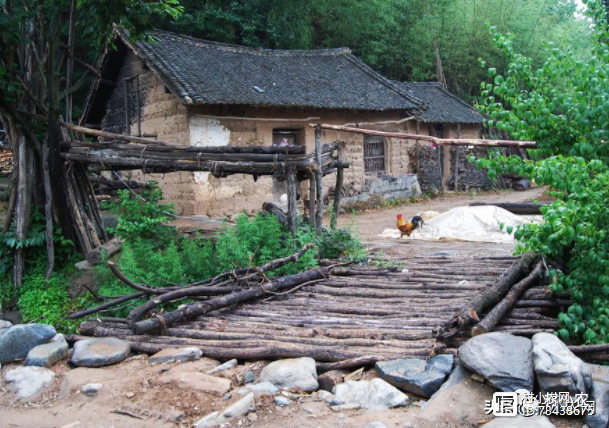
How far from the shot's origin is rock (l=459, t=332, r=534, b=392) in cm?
384

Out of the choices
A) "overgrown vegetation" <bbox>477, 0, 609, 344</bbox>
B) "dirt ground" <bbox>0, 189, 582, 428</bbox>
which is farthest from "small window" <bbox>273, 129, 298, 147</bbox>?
"dirt ground" <bbox>0, 189, 582, 428</bbox>

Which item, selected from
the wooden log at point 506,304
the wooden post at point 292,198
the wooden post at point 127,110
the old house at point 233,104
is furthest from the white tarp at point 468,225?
the wooden post at point 127,110

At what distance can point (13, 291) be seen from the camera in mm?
9078

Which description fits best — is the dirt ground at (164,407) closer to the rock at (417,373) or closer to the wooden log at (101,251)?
the rock at (417,373)

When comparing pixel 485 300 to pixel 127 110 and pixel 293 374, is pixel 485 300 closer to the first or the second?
pixel 293 374

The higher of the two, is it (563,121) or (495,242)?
(563,121)

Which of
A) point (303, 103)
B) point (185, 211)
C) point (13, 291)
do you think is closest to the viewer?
point (13, 291)

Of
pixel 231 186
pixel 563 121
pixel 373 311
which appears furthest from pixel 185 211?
pixel 563 121

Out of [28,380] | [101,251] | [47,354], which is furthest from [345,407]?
[101,251]

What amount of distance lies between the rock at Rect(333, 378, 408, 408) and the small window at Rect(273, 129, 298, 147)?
10431 mm

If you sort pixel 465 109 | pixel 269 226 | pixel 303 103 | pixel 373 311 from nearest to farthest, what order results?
pixel 373 311
pixel 269 226
pixel 303 103
pixel 465 109

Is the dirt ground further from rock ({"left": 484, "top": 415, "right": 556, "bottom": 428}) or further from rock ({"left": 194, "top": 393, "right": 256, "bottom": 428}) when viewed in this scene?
rock ({"left": 484, "top": 415, "right": 556, "bottom": 428})

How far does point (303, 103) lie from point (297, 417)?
10796 mm

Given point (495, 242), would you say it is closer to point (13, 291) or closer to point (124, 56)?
A: point (13, 291)
